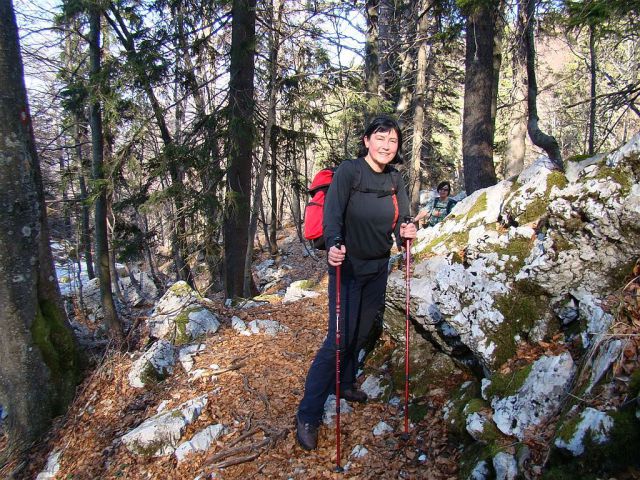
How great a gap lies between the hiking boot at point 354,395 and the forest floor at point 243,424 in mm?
74

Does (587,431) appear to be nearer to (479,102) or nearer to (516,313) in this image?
(516,313)

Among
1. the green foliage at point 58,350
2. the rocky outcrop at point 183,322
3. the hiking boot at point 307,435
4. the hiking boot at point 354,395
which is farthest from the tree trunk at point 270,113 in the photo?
the hiking boot at point 307,435

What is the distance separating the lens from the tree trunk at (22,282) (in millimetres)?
4418

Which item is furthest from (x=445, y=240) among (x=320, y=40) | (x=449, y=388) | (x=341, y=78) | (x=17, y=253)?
(x=320, y=40)

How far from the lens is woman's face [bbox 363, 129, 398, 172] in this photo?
319cm

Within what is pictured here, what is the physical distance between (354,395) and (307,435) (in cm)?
71

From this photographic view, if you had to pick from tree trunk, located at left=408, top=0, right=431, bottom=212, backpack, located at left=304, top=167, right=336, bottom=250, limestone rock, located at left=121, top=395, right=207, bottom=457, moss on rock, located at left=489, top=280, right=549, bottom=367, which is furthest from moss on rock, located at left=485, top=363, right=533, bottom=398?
tree trunk, located at left=408, top=0, right=431, bottom=212

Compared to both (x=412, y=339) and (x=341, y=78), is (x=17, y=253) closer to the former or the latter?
(x=412, y=339)

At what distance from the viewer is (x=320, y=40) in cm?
958

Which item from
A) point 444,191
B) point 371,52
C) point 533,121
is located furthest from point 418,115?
point 533,121

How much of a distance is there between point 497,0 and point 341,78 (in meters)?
4.02

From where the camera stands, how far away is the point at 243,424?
3947mm

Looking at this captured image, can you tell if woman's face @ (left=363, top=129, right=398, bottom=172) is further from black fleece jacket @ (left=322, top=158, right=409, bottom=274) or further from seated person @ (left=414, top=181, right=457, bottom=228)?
seated person @ (left=414, top=181, right=457, bottom=228)

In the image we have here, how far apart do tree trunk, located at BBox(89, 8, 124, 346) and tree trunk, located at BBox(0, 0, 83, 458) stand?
287cm
